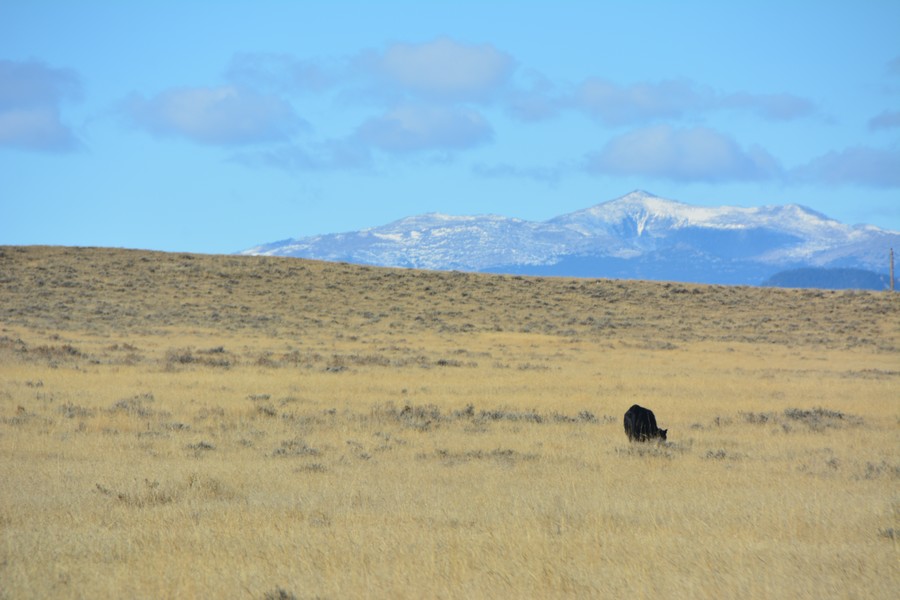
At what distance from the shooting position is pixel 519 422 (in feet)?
57.6

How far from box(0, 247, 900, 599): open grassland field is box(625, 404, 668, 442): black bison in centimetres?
30

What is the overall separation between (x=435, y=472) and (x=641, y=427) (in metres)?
4.38

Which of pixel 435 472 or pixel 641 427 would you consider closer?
pixel 435 472

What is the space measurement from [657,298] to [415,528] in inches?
2164

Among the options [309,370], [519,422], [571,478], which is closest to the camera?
[571,478]

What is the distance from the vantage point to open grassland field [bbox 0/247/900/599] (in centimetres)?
724

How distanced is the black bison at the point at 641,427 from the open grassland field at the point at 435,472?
30 centimetres

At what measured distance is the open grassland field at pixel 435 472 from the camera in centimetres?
724

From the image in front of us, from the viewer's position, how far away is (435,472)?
12188 mm

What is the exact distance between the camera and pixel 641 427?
593 inches

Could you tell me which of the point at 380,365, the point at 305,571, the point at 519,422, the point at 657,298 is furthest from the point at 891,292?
the point at 305,571

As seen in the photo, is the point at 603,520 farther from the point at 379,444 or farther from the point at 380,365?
the point at 380,365

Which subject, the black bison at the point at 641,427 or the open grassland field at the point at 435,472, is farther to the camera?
the black bison at the point at 641,427

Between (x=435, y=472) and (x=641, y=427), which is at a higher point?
(x=641, y=427)
